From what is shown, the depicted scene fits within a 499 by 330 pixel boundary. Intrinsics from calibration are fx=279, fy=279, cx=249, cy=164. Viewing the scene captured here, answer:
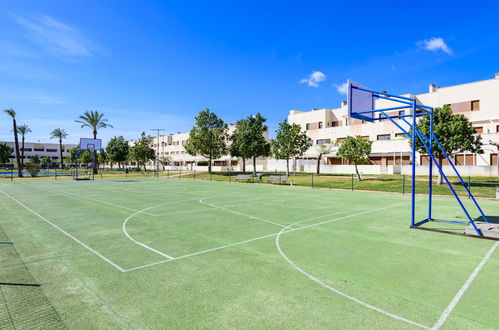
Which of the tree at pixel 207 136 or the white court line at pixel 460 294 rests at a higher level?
the tree at pixel 207 136

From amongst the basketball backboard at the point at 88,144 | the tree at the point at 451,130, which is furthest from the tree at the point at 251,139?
the tree at the point at 451,130

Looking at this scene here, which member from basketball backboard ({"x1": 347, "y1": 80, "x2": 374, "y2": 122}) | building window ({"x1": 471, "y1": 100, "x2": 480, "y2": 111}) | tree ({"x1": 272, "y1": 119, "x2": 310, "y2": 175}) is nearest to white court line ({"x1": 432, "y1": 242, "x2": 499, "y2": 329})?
basketball backboard ({"x1": 347, "y1": 80, "x2": 374, "y2": 122})

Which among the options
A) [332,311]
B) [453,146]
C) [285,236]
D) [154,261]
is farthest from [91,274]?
[453,146]

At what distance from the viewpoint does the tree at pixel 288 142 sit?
46250 millimetres

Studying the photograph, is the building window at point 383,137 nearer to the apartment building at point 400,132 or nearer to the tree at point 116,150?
the apartment building at point 400,132

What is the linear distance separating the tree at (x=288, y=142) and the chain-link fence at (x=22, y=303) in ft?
136

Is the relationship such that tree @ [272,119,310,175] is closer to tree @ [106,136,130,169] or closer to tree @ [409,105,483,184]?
tree @ [409,105,483,184]

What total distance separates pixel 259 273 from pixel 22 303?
15.1ft

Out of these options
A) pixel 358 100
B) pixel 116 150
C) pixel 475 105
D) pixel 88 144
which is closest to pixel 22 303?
pixel 358 100

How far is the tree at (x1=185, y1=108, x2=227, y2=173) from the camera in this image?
5869 cm

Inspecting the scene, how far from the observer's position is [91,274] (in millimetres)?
6449

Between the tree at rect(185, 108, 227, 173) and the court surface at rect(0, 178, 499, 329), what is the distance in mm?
46853

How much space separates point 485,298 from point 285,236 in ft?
18.1

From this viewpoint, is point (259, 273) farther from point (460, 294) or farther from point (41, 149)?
point (41, 149)
